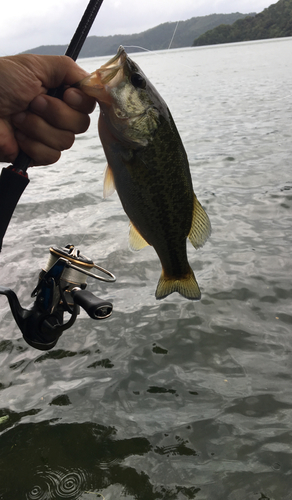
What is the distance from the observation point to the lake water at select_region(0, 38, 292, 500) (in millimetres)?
2865

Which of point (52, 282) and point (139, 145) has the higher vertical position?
point (139, 145)

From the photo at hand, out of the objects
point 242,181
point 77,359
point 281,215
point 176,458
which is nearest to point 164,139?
point 176,458

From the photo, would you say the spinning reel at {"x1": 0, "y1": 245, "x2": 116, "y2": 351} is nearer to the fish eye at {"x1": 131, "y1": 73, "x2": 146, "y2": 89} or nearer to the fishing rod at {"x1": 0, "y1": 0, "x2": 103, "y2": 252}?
the fishing rod at {"x1": 0, "y1": 0, "x2": 103, "y2": 252}

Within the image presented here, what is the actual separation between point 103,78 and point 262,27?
1327 inches

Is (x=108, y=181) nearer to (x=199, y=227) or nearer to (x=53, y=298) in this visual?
(x=199, y=227)

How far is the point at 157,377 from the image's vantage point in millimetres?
3691

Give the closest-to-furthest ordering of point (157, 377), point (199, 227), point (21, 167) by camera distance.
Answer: point (21, 167), point (199, 227), point (157, 377)

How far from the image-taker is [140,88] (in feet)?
6.99

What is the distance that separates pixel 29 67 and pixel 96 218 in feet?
16.7

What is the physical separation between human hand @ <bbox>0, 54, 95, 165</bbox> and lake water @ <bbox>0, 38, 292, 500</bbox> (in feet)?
6.80

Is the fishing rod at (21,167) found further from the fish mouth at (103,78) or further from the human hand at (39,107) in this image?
the fish mouth at (103,78)

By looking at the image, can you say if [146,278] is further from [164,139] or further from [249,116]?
[249,116]

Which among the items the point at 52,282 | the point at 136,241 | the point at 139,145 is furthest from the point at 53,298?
the point at 139,145

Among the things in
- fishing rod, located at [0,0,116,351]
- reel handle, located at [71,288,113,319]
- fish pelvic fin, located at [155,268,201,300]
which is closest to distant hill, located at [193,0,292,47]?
fish pelvic fin, located at [155,268,201,300]
